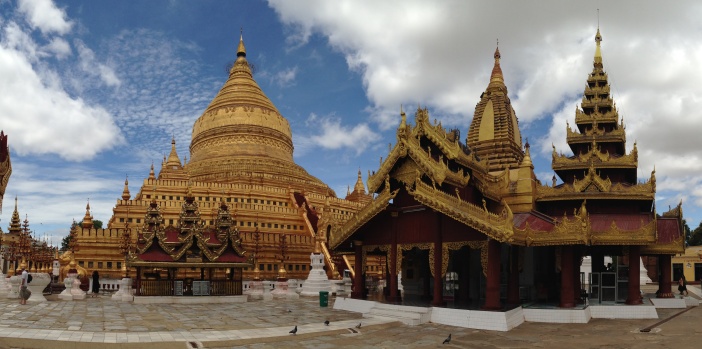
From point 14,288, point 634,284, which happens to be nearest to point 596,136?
point 634,284

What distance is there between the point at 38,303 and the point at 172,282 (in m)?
5.17

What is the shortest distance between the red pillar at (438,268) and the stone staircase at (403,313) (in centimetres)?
47

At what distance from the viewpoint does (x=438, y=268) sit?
61.9ft

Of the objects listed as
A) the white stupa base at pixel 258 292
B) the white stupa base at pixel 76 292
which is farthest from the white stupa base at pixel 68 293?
the white stupa base at pixel 258 292

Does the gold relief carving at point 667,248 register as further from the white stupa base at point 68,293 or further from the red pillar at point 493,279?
the white stupa base at point 68,293

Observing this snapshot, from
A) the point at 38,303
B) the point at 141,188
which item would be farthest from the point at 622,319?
the point at 141,188

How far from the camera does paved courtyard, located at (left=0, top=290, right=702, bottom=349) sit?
13305 mm

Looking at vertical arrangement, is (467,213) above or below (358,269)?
above

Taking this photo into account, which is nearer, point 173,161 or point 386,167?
point 386,167

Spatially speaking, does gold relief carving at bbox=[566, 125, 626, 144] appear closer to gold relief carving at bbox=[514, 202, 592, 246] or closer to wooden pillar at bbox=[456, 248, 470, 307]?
gold relief carving at bbox=[514, 202, 592, 246]

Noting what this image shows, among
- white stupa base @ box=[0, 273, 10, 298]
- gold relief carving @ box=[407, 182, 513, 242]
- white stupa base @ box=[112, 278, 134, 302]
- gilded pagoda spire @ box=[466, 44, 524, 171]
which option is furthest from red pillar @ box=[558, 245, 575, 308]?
white stupa base @ box=[0, 273, 10, 298]

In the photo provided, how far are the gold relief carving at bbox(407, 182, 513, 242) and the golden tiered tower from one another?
44.3 feet

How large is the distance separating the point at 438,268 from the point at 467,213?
231 cm

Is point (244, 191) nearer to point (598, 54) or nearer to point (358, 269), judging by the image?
point (358, 269)
